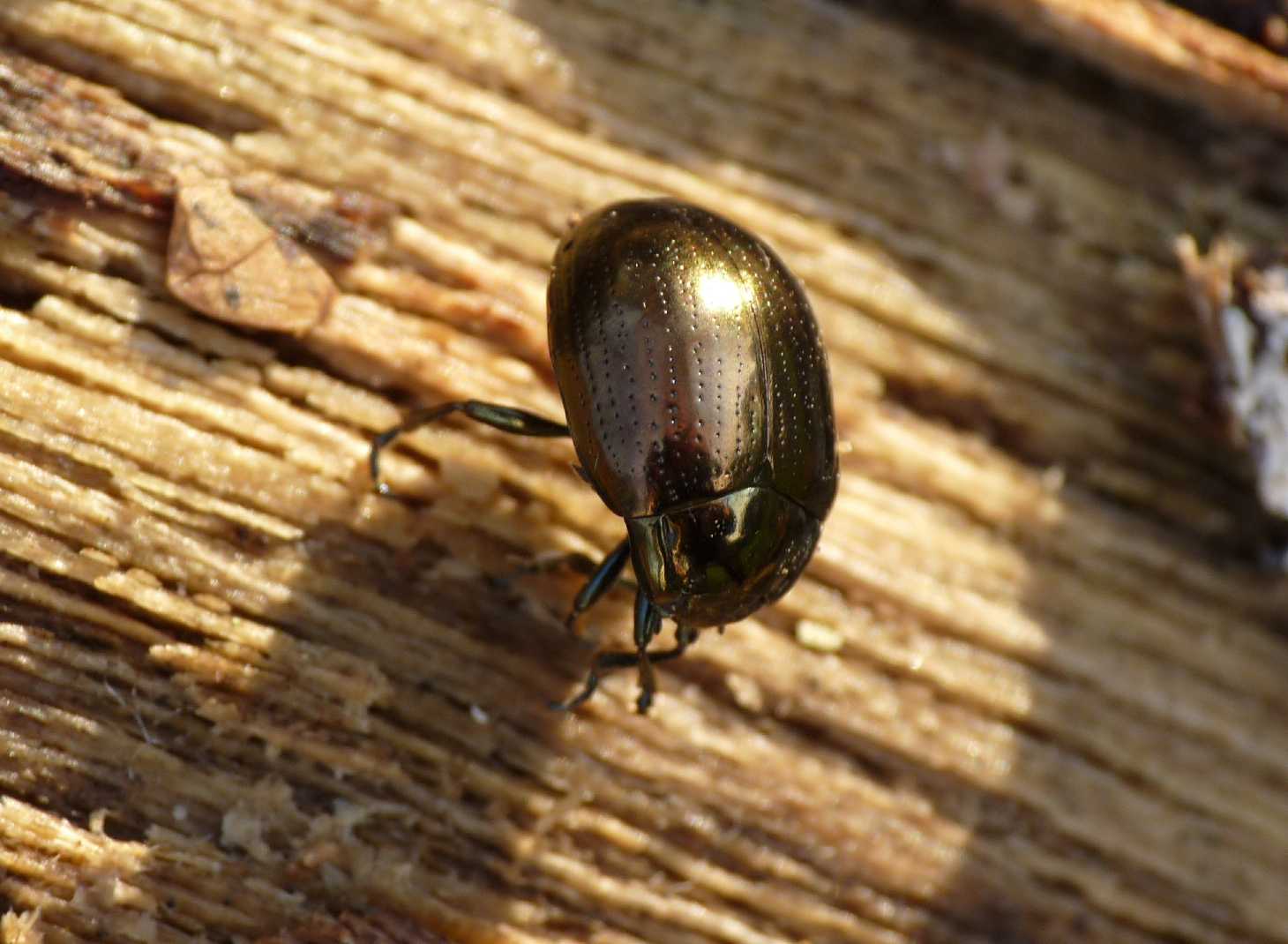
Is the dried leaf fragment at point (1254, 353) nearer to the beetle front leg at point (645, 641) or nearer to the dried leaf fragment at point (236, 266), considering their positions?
the beetle front leg at point (645, 641)

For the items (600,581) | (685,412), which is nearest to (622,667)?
(600,581)

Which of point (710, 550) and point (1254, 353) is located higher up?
point (1254, 353)

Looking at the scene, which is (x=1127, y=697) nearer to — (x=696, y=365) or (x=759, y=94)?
(x=696, y=365)

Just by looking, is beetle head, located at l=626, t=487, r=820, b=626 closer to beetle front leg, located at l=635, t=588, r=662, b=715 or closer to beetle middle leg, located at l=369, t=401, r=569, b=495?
beetle front leg, located at l=635, t=588, r=662, b=715

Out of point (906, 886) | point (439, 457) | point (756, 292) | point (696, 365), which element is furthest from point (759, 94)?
point (906, 886)

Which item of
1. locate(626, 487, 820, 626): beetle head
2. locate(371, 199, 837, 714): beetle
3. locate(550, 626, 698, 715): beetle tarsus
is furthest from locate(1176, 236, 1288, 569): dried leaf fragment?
locate(550, 626, 698, 715): beetle tarsus

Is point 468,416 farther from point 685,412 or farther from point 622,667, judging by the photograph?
point 622,667

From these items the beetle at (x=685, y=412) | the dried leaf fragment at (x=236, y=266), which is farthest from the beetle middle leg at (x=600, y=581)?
the dried leaf fragment at (x=236, y=266)
